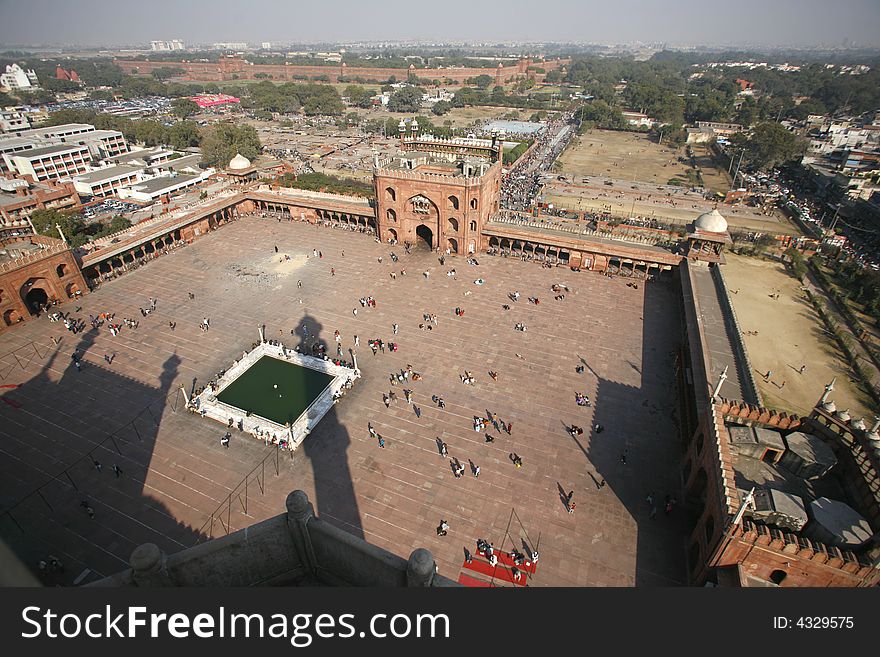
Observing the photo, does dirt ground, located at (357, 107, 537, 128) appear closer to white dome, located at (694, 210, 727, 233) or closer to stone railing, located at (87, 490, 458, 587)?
white dome, located at (694, 210, 727, 233)

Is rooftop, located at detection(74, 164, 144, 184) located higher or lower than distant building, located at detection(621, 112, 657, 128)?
higher

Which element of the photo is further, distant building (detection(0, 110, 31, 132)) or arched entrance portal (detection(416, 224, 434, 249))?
distant building (detection(0, 110, 31, 132))

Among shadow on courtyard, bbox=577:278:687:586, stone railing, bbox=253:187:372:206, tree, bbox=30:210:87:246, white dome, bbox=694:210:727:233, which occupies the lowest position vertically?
shadow on courtyard, bbox=577:278:687:586

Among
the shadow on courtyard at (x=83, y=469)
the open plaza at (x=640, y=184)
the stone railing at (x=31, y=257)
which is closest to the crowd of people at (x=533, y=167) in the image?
the open plaza at (x=640, y=184)

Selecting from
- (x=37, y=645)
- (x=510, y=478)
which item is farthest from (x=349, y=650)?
(x=510, y=478)

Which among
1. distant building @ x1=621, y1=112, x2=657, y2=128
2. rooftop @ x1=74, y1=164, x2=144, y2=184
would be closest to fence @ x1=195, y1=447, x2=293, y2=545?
rooftop @ x1=74, y1=164, x2=144, y2=184

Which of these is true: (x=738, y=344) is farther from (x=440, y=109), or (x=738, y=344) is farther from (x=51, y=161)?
(x=440, y=109)
